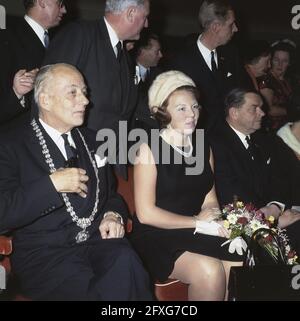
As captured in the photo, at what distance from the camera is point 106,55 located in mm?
3857

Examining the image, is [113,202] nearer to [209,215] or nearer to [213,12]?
[209,215]

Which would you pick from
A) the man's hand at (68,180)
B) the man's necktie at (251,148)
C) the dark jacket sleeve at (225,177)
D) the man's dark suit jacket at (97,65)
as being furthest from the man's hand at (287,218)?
the man's hand at (68,180)

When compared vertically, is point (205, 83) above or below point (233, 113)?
above

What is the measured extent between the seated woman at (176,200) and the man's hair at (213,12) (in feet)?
6.02

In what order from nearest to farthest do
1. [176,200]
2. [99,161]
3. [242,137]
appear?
[99,161]
[176,200]
[242,137]

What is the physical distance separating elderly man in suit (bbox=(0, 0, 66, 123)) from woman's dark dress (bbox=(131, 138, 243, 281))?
113 cm

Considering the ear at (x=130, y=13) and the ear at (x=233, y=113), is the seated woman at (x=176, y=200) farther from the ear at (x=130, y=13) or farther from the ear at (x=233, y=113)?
the ear at (x=233, y=113)

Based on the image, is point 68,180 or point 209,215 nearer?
point 68,180

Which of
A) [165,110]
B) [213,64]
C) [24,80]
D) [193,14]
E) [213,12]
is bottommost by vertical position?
[165,110]

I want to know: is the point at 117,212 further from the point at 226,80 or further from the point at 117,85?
the point at 226,80

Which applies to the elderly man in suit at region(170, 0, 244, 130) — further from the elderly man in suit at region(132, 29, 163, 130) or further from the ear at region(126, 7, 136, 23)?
the ear at region(126, 7, 136, 23)

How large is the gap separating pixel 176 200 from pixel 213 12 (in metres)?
2.48

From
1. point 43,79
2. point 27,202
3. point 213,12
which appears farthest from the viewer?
point 213,12

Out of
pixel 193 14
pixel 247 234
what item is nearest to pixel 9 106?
pixel 247 234
